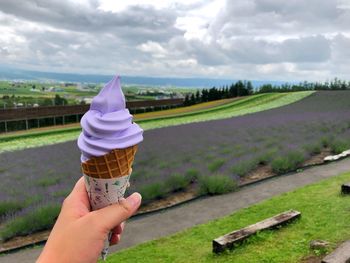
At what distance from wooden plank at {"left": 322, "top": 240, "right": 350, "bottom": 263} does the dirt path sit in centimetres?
364

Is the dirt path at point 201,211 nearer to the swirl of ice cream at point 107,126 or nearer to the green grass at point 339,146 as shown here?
the green grass at point 339,146

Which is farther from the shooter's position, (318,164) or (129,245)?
(318,164)

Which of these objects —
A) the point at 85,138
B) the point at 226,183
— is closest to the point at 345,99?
the point at 226,183

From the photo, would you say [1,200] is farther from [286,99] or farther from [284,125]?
[286,99]

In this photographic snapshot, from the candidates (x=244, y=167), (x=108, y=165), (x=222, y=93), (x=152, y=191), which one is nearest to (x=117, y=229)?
(x=108, y=165)

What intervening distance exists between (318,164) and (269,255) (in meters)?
8.42

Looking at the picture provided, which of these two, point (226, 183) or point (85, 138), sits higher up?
point (85, 138)

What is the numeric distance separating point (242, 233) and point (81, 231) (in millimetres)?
4929

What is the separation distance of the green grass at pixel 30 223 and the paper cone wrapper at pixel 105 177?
6.96 metres

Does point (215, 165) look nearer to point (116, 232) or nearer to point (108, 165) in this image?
point (116, 232)

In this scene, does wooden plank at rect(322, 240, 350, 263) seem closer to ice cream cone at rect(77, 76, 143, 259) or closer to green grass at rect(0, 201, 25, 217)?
ice cream cone at rect(77, 76, 143, 259)

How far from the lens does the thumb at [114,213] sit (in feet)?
7.43

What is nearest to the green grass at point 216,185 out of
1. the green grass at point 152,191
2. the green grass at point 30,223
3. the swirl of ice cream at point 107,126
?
the green grass at point 152,191

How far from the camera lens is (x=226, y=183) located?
11.2m
